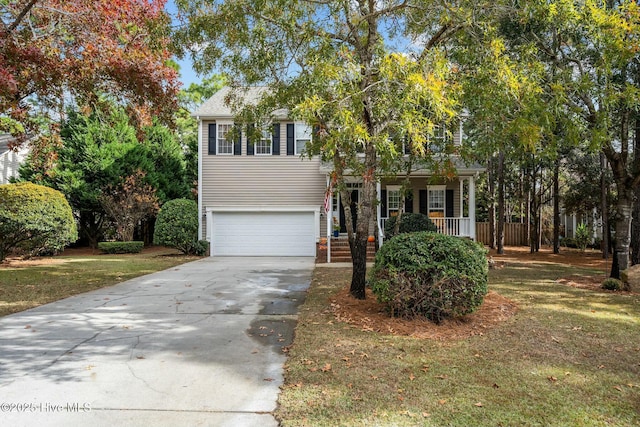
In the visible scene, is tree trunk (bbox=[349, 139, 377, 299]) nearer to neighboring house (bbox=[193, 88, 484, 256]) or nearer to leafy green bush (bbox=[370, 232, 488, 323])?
leafy green bush (bbox=[370, 232, 488, 323])

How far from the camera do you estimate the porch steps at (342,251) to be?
47.4 ft

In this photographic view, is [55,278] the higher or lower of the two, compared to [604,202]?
lower

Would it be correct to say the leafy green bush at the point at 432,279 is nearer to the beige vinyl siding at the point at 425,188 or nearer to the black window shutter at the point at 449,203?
the beige vinyl siding at the point at 425,188

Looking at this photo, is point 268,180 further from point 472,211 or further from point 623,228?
point 623,228

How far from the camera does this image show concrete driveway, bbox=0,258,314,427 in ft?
10.5

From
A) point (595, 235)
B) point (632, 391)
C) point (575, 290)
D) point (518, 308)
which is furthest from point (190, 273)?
point (595, 235)

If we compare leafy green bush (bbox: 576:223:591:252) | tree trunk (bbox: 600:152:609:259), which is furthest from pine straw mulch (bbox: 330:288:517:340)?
leafy green bush (bbox: 576:223:591:252)

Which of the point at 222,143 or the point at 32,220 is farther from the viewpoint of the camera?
the point at 222,143

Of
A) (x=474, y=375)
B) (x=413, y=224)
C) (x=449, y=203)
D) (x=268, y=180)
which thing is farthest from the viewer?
(x=268, y=180)

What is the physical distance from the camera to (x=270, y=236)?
672 inches

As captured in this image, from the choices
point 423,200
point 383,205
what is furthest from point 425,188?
point 383,205

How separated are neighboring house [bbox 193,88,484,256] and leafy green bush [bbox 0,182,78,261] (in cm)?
484

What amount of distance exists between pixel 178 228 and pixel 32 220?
453 centimetres

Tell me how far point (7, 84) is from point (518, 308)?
8.99m
